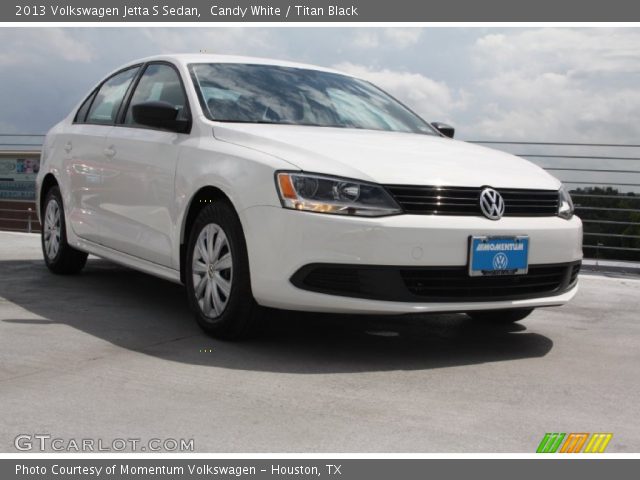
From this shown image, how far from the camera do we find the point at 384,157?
446cm

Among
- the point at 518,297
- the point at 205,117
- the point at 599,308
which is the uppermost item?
the point at 205,117

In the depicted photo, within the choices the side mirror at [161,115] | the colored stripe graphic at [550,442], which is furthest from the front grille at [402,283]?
the side mirror at [161,115]

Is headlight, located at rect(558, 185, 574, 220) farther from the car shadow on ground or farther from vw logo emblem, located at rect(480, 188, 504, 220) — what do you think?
the car shadow on ground

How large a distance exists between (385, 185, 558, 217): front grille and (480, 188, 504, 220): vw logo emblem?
0.08ft

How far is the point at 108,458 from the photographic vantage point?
9.54 ft

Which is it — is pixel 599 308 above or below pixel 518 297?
below

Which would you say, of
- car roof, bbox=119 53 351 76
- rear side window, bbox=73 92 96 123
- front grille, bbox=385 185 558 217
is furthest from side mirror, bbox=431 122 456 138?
rear side window, bbox=73 92 96 123

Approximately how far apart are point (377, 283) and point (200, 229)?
1.11 meters

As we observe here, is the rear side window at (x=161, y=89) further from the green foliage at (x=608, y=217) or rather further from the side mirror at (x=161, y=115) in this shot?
the green foliage at (x=608, y=217)

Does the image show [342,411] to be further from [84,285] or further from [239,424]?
[84,285]

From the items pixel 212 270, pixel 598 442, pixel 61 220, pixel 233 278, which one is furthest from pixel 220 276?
pixel 61 220

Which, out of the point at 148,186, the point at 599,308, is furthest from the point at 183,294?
the point at 599,308

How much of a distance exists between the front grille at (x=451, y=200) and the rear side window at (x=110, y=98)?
2.79 meters

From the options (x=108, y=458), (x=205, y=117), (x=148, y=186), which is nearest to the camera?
(x=108, y=458)
